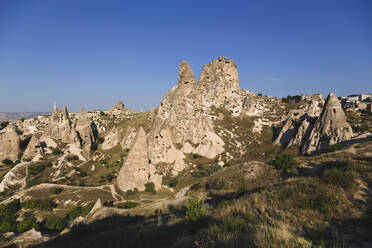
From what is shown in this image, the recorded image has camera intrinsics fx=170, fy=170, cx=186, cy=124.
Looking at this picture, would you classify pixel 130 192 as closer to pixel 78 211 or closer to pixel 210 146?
pixel 78 211

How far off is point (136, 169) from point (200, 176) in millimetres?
14112

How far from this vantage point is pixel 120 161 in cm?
4912

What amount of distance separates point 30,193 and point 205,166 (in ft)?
115

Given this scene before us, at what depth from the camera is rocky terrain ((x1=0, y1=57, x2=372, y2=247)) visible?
611 centimetres

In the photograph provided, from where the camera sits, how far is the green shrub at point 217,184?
1370 centimetres

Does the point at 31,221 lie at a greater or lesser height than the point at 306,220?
Result: lesser

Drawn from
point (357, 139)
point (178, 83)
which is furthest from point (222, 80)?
point (357, 139)

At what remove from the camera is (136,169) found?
102 ft

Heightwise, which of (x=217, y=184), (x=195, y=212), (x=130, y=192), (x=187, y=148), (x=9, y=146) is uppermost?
(x=195, y=212)

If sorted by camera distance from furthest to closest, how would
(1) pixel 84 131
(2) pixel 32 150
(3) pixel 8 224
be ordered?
(1) pixel 84 131 < (2) pixel 32 150 < (3) pixel 8 224

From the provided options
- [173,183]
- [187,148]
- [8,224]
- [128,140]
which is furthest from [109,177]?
[128,140]

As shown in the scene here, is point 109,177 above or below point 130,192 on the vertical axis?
below

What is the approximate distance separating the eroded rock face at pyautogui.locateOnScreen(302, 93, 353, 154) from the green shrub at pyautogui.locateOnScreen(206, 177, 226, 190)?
27.5 metres

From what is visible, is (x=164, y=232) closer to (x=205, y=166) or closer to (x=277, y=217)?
(x=277, y=217)
